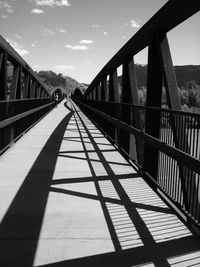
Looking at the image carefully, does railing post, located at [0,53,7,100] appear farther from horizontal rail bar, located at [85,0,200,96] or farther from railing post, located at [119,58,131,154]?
horizontal rail bar, located at [85,0,200,96]

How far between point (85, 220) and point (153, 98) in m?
2.81

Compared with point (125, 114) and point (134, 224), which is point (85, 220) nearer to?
point (134, 224)

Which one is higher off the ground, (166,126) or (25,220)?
(166,126)

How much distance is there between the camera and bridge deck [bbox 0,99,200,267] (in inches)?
129

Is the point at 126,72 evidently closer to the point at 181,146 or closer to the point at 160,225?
the point at 181,146

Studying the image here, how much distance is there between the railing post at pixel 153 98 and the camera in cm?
596

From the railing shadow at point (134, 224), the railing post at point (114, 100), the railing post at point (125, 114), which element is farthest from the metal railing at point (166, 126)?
the railing post at point (114, 100)

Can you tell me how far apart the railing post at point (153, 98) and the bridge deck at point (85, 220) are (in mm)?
411

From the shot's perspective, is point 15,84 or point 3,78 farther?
point 15,84

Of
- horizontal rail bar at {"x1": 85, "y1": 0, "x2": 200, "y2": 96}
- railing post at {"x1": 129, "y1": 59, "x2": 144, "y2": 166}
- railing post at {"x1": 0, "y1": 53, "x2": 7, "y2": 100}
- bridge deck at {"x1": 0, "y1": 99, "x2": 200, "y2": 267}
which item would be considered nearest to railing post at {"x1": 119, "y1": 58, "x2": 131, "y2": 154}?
Result: railing post at {"x1": 129, "y1": 59, "x2": 144, "y2": 166}

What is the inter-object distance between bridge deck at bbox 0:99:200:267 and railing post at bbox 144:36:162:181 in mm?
411

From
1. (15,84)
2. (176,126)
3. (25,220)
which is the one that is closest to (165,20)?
(176,126)

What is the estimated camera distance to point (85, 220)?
421 cm

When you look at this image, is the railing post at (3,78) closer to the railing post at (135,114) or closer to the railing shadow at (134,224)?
the railing post at (135,114)
